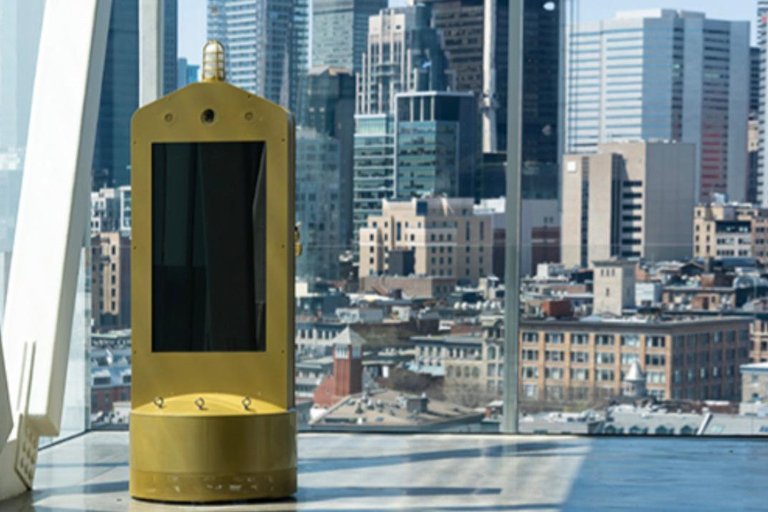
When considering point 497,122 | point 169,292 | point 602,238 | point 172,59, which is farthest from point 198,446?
point 602,238

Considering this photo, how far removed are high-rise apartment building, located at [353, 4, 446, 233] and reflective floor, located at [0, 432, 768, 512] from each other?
1537mm

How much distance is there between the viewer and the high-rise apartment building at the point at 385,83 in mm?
6113

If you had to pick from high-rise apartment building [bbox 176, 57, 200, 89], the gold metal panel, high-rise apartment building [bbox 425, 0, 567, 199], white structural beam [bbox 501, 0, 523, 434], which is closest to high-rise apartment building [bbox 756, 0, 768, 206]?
high-rise apartment building [bbox 425, 0, 567, 199]

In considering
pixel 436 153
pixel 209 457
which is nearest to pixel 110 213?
pixel 436 153

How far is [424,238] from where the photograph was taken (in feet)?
20.1

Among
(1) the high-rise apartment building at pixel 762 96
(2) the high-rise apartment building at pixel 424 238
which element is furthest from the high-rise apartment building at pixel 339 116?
(1) the high-rise apartment building at pixel 762 96

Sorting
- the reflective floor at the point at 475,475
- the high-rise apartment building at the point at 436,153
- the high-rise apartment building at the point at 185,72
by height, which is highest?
the high-rise apartment building at the point at 185,72

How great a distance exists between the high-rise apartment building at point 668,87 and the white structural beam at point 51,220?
3202mm

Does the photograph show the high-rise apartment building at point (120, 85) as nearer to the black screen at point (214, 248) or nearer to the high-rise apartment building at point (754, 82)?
the black screen at point (214, 248)

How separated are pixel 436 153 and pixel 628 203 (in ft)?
4.63

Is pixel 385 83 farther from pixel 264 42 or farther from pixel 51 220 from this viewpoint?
pixel 51 220

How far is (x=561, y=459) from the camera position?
4.33 m

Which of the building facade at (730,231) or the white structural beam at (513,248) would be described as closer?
the white structural beam at (513,248)

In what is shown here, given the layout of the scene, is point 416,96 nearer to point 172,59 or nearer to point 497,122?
point 497,122
